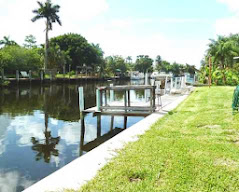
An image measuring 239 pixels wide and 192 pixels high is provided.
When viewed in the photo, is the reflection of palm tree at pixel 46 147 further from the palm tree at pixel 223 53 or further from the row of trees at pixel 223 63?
the palm tree at pixel 223 53

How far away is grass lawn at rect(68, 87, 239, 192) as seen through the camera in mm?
3605

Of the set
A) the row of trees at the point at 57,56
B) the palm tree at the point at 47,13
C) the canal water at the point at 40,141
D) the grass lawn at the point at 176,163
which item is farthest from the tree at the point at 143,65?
the grass lawn at the point at 176,163

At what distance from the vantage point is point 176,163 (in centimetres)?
435

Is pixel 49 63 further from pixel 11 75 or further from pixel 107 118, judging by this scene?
pixel 107 118

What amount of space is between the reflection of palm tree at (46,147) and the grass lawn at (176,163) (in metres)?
3.64

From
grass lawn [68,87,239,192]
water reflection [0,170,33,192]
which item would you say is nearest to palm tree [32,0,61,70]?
water reflection [0,170,33,192]

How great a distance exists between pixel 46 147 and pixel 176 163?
19.6ft

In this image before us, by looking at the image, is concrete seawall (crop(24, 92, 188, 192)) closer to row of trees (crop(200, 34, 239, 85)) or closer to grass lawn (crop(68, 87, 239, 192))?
grass lawn (crop(68, 87, 239, 192))

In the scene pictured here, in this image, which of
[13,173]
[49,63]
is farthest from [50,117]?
[49,63]

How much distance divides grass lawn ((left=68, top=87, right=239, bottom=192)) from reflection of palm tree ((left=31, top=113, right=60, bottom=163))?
364cm

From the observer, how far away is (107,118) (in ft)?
46.9

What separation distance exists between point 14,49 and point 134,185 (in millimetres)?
42703

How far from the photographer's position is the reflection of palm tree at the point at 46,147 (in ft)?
26.7

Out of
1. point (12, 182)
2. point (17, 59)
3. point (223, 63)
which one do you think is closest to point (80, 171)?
point (12, 182)
